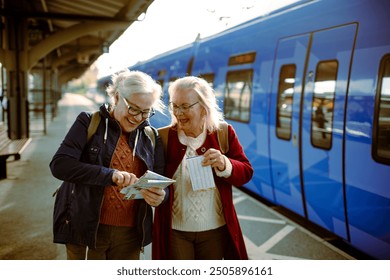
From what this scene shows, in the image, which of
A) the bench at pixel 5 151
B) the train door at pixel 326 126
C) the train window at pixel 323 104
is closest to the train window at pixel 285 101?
the train door at pixel 326 126

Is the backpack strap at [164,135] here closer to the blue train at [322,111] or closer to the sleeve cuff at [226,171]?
the sleeve cuff at [226,171]

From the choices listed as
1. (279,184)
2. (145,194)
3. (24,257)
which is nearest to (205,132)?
(145,194)

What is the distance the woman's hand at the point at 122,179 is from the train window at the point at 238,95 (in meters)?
3.76

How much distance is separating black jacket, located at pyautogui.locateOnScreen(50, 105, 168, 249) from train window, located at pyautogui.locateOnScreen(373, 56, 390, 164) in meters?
1.98

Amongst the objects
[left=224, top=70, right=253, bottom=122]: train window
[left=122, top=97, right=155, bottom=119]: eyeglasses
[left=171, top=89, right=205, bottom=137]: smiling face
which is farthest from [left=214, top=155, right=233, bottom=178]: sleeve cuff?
[left=224, top=70, right=253, bottom=122]: train window

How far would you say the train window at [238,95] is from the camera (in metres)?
5.42

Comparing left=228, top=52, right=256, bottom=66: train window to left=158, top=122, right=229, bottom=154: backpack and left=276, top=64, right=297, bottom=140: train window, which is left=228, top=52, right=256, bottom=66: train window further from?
left=158, top=122, right=229, bottom=154: backpack

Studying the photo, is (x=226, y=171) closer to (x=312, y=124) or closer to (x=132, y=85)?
(x=132, y=85)

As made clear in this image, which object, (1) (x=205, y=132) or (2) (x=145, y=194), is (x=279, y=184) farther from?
(2) (x=145, y=194)

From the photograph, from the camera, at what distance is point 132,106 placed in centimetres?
184

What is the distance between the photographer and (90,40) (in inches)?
560

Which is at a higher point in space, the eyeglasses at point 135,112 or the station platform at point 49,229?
the eyeglasses at point 135,112

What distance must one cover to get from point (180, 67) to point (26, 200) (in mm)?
4033

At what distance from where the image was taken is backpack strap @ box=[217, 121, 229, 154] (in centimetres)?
212
